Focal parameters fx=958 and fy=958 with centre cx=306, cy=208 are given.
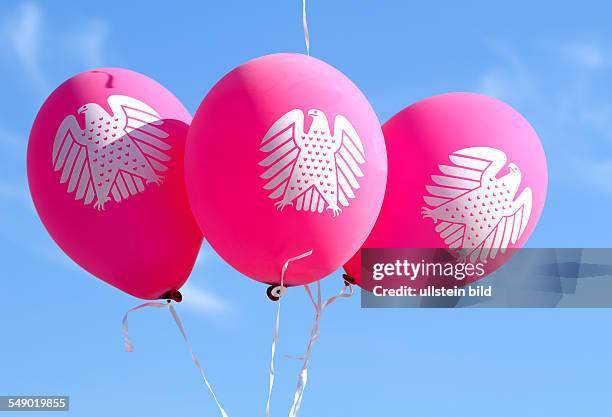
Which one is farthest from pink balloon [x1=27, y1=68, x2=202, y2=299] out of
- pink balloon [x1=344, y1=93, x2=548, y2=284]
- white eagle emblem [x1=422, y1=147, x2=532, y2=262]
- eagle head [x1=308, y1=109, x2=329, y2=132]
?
white eagle emblem [x1=422, y1=147, x2=532, y2=262]

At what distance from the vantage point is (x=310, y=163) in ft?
14.3

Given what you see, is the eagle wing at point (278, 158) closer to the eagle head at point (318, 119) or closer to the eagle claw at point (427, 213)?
the eagle head at point (318, 119)

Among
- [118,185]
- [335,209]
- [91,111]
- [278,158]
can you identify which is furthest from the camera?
[91,111]

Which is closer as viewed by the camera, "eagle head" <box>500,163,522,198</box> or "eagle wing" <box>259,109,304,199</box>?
"eagle wing" <box>259,109,304,199</box>

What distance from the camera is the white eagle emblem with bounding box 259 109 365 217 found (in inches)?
171

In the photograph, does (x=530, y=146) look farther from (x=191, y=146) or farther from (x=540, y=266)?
(x=191, y=146)

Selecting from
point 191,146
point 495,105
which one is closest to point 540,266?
point 495,105

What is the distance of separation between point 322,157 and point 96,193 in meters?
1.21

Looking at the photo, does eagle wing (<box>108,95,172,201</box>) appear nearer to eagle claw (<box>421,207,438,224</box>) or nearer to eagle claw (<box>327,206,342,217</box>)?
eagle claw (<box>327,206,342,217</box>)

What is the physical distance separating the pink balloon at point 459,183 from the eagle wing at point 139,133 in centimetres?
118

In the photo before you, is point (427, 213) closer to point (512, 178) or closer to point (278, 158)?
point (512, 178)

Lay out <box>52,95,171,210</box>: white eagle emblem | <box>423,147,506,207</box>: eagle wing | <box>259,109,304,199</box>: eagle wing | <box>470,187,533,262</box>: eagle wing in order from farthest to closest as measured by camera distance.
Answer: <box>470,187,533,262</box>: eagle wing < <box>423,147,506,207</box>: eagle wing < <box>52,95,171,210</box>: white eagle emblem < <box>259,109,304,199</box>: eagle wing

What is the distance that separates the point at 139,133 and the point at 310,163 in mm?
1005

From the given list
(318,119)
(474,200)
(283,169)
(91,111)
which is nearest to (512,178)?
(474,200)
